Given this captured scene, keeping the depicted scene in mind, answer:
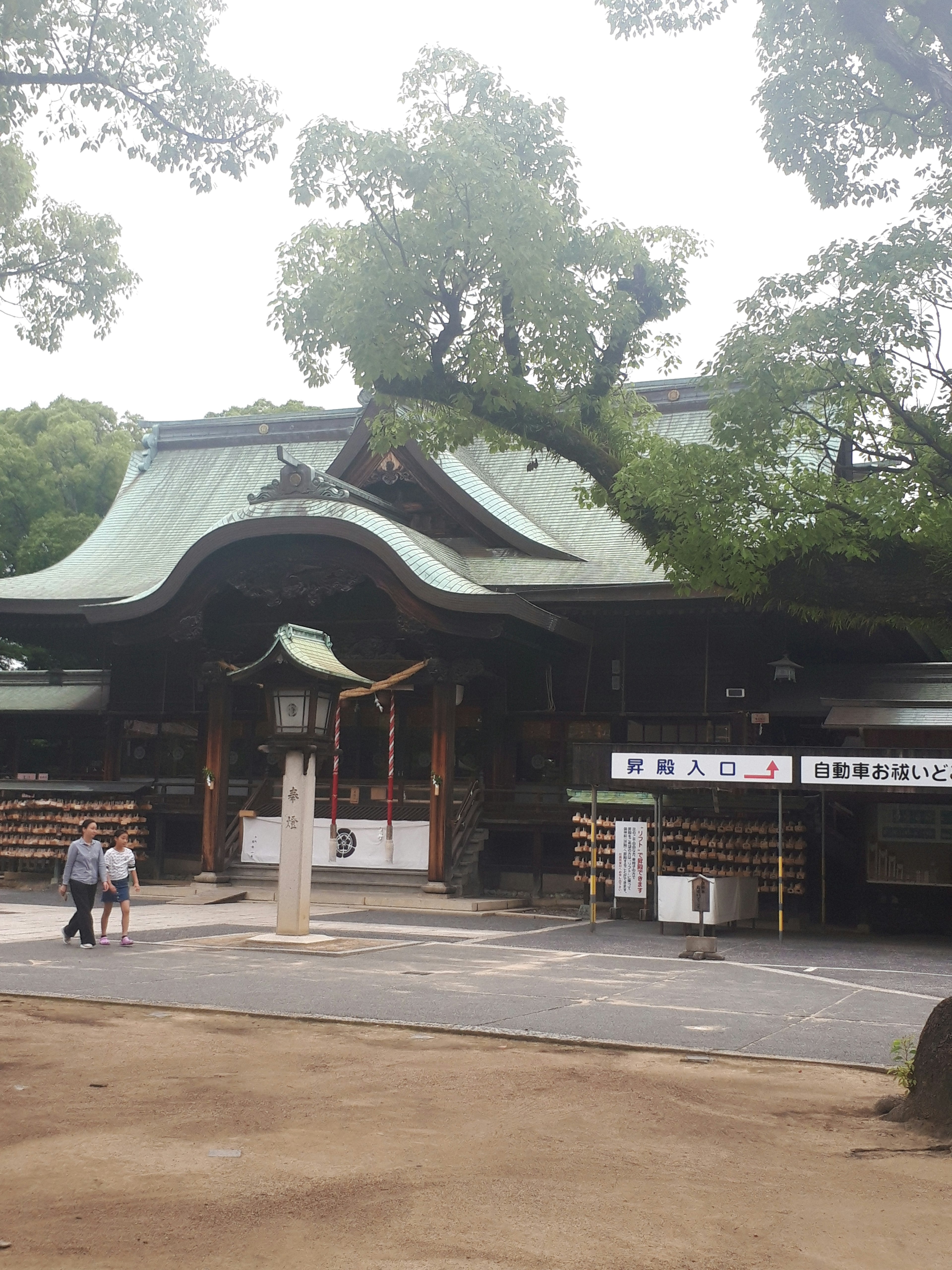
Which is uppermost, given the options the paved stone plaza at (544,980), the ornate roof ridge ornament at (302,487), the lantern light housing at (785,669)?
the ornate roof ridge ornament at (302,487)

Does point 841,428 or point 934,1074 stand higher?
point 841,428

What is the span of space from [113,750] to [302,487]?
26.1 feet

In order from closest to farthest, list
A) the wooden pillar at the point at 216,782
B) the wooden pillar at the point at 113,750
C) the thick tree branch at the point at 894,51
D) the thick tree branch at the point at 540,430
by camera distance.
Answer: the thick tree branch at the point at 894,51
the thick tree branch at the point at 540,430
the wooden pillar at the point at 216,782
the wooden pillar at the point at 113,750

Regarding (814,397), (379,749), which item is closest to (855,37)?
(814,397)

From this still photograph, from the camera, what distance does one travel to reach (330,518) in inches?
876

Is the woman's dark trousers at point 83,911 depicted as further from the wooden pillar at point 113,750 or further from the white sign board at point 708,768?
the wooden pillar at point 113,750

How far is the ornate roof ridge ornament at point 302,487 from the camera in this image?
75.7 ft

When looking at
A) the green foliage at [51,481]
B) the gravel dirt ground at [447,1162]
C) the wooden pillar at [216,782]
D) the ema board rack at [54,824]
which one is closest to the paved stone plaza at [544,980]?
the gravel dirt ground at [447,1162]

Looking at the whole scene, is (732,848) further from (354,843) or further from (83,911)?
(83,911)

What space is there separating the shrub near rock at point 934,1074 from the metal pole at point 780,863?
10405 mm

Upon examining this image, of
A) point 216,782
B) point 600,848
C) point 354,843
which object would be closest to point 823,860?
point 600,848

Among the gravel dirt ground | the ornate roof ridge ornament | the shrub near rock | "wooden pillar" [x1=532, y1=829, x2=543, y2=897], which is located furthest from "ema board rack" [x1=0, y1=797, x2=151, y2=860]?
the shrub near rock

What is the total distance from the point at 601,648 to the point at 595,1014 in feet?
45.9

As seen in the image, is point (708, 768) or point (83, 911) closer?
point (83, 911)
